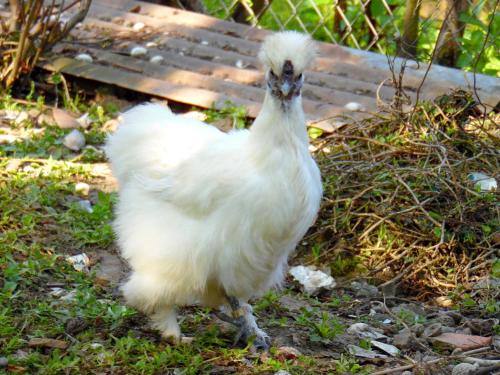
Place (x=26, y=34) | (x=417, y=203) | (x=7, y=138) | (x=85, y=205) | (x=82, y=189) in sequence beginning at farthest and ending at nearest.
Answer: (x=26, y=34)
(x=7, y=138)
(x=82, y=189)
(x=85, y=205)
(x=417, y=203)

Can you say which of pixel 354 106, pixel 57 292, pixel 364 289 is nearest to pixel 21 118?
pixel 354 106

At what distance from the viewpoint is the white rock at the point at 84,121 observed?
687cm

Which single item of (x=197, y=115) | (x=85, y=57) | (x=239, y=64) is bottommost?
(x=85, y=57)

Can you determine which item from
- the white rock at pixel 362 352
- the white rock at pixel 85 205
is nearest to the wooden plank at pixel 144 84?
the white rock at pixel 85 205

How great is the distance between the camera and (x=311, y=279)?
16.4 ft

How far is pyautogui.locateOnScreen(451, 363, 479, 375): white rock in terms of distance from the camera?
3.78 m

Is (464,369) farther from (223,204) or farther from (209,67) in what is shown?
(209,67)

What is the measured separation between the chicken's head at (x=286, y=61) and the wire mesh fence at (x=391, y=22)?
2.91 m

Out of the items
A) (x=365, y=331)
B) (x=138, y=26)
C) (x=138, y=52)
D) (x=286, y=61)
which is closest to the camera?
(x=286, y=61)

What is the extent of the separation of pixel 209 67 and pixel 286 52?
12.7 feet

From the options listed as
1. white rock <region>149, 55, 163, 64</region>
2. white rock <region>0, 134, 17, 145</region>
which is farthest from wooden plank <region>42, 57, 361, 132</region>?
white rock <region>0, 134, 17, 145</region>

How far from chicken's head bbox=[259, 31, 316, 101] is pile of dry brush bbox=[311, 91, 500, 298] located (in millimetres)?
1747

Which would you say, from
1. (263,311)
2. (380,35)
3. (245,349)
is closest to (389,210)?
(263,311)

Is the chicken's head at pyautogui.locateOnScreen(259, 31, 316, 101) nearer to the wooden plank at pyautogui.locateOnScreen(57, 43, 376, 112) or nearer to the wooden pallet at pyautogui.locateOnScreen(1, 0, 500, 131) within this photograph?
the wooden pallet at pyautogui.locateOnScreen(1, 0, 500, 131)
